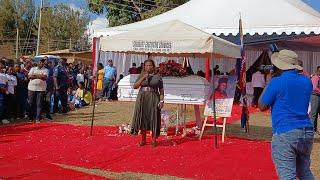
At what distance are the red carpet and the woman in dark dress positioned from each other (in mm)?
420

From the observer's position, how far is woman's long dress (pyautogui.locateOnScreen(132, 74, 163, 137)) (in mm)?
10539

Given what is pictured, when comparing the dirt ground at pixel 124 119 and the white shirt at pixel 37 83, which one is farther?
the white shirt at pixel 37 83

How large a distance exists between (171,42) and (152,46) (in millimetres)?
435

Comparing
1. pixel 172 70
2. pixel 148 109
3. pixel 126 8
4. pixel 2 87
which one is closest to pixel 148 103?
pixel 148 109

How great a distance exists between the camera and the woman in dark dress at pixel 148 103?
10.5 m

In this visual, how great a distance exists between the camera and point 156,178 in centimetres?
791

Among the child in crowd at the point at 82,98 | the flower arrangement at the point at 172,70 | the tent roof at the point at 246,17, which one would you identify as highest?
the tent roof at the point at 246,17

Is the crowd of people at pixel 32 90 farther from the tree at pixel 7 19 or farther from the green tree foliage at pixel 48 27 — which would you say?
the tree at pixel 7 19

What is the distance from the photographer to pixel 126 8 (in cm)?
3969

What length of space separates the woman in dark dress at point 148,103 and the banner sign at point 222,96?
4.33 feet

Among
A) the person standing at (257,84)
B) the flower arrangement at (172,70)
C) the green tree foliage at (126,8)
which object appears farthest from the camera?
the green tree foliage at (126,8)

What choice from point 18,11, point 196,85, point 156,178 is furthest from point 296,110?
point 18,11

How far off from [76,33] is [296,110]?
5249 cm

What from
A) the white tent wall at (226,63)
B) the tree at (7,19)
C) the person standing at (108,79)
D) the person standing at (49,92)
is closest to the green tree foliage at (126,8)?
the white tent wall at (226,63)
